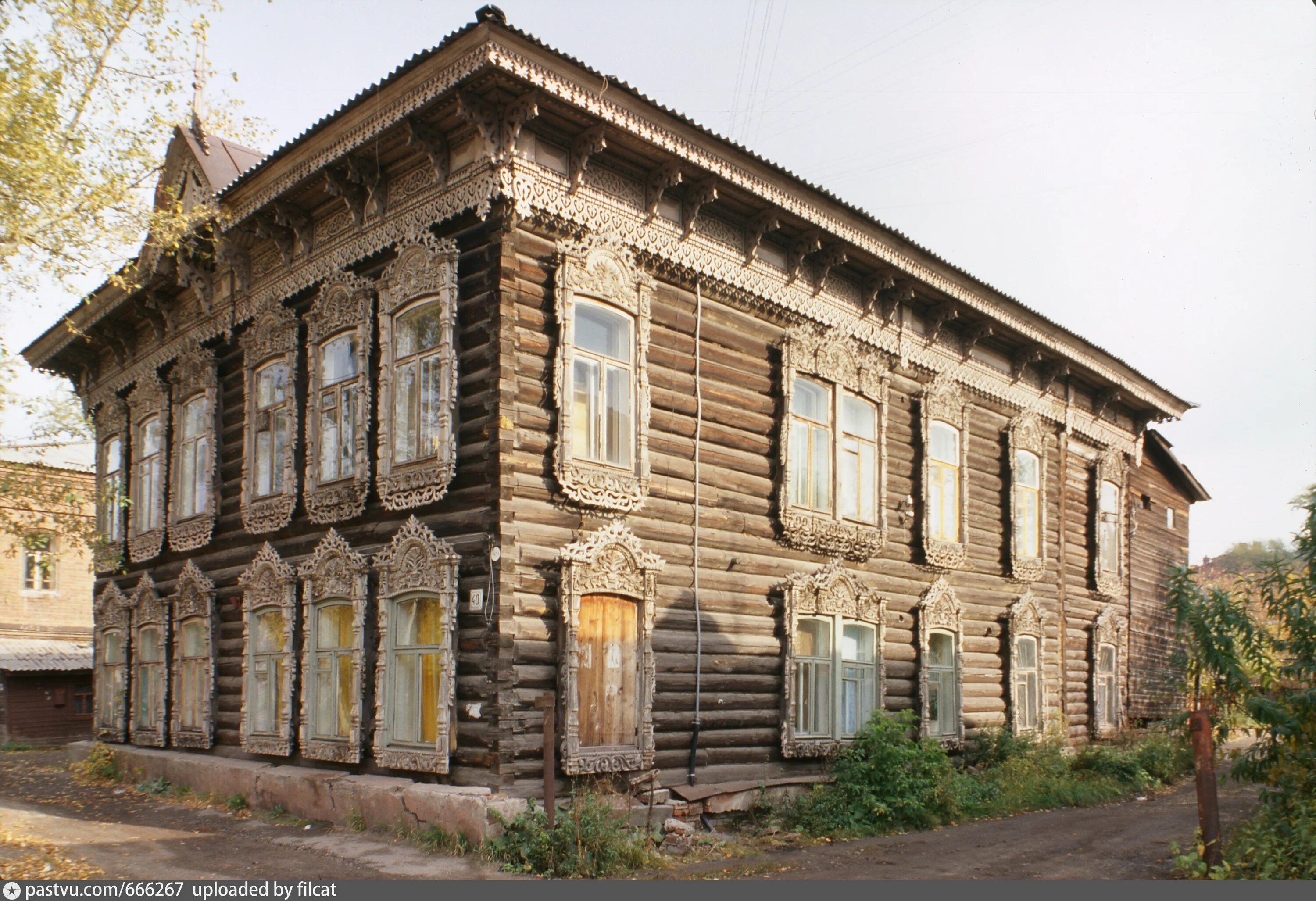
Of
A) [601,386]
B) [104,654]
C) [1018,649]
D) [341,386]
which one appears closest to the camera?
[601,386]

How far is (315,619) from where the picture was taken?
15.0m

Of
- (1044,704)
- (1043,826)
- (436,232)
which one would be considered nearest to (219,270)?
(436,232)

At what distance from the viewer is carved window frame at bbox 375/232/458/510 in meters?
12.9

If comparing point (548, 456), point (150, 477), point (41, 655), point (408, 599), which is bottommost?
point (41, 655)

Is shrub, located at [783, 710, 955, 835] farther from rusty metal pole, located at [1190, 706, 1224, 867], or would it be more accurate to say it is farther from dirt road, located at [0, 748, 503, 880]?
dirt road, located at [0, 748, 503, 880]

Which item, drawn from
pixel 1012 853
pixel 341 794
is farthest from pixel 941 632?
pixel 341 794

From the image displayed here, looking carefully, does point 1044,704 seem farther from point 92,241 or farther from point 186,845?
point 92,241

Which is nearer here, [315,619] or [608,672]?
[608,672]

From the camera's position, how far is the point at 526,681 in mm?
12180

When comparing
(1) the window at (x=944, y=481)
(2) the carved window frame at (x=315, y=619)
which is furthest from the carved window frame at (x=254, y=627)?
(1) the window at (x=944, y=481)

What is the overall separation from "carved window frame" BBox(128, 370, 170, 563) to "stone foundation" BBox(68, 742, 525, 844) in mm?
3836

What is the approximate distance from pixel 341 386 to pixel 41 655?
Answer: 2198 centimetres

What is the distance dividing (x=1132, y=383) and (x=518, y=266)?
1678 centimetres

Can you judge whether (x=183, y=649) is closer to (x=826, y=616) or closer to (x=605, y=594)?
(x=605, y=594)
